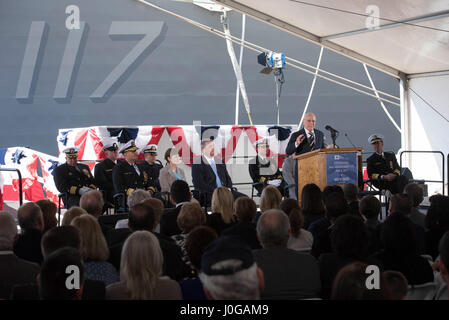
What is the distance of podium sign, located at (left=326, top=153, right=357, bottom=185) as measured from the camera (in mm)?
6598

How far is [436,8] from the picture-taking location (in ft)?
23.5

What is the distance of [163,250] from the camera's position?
3.41m

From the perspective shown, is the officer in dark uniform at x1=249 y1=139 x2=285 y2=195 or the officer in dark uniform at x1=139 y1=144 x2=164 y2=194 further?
the officer in dark uniform at x1=249 y1=139 x2=285 y2=195

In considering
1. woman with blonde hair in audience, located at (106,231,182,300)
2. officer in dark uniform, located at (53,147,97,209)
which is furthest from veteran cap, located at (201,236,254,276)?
officer in dark uniform, located at (53,147,97,209)

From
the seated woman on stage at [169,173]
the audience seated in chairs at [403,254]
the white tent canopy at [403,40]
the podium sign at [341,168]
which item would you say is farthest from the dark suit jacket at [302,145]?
the audience seated in chairs at [403,254]

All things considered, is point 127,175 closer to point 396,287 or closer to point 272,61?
point 272,61

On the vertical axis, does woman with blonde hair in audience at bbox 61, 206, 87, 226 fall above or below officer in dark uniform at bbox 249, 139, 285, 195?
below

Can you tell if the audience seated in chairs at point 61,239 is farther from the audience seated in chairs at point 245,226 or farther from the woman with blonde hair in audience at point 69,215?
the audience seated in chairs at point 245,226

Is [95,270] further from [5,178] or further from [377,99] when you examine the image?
[377,99]

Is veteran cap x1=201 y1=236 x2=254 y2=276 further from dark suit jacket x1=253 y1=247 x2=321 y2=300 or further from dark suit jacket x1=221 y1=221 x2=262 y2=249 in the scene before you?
dark suit jacket x1=221 y1=221 x2=262 y2=249

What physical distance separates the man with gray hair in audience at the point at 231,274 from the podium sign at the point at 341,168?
4.78 meters

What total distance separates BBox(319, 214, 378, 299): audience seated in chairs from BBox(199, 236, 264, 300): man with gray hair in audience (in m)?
1.14
